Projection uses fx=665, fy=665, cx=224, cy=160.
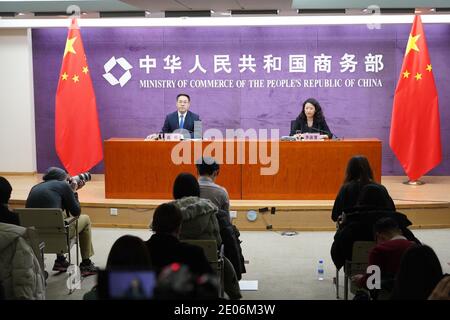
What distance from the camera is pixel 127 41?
9.93 m

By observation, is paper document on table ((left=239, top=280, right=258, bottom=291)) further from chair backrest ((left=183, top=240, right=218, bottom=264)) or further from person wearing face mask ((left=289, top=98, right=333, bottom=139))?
person wearing face mask ((left=289, top=98, right=333, bottom=139))

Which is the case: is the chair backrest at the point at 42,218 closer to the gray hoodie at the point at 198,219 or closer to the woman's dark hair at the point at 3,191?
the woman's dark hair at the point at 3,191

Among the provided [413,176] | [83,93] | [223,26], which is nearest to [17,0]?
[83,93]

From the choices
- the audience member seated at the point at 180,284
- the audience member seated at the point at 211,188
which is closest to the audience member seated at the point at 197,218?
the audience member seated at the point at 211,188

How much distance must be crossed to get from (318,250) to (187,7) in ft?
11.9

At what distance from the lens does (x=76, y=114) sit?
9398mm

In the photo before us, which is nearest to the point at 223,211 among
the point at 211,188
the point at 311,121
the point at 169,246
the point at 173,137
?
the point at 211,188

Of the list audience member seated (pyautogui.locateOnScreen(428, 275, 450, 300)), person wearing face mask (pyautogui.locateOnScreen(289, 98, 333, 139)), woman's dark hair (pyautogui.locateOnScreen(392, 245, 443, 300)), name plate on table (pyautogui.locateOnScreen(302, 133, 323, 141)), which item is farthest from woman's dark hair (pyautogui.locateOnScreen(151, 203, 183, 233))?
person wearing face mask (pyautogui.locateOnScreen(289, 98, 333, 139))

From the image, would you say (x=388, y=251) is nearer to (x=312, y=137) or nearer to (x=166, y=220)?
(x=166, y=220)

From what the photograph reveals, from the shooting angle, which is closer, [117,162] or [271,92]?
[117,162]

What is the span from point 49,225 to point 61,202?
351 mm
